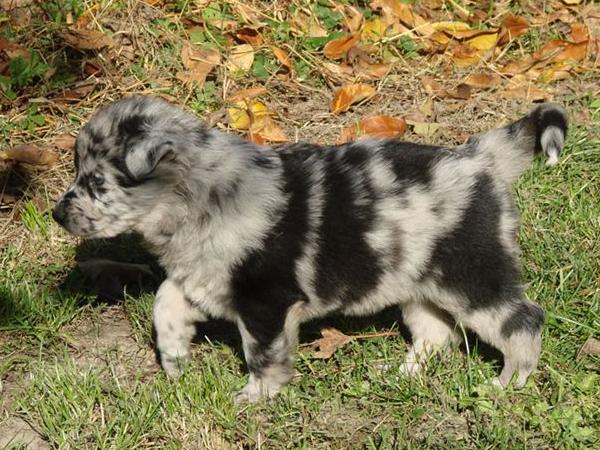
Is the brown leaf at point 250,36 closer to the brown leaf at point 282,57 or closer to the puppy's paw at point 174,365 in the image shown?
the brown leaf at point 282,57

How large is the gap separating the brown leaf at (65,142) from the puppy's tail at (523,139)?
2.69 m

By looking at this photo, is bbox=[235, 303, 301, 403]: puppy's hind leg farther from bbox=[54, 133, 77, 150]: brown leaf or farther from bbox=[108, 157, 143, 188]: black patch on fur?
bbox=[54, 133, 77, 150]: brown leaf

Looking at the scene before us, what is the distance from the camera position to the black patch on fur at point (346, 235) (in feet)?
15.4

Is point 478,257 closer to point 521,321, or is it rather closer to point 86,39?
point 521,321

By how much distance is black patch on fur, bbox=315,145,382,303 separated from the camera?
470cm

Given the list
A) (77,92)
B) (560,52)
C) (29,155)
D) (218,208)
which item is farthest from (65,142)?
(560,52)

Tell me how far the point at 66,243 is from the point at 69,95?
1.31 meters

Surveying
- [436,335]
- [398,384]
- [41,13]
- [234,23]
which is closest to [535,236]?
[436,335]

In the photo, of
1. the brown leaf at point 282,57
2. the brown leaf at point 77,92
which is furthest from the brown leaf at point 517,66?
the brown leaf at point 77,92

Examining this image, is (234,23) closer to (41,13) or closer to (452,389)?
(41,13)

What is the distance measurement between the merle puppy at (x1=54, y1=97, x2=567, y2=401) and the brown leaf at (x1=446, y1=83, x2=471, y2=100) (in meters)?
2.30

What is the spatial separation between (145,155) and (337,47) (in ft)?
10.6

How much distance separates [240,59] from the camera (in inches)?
285

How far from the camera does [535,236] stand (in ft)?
18.9
